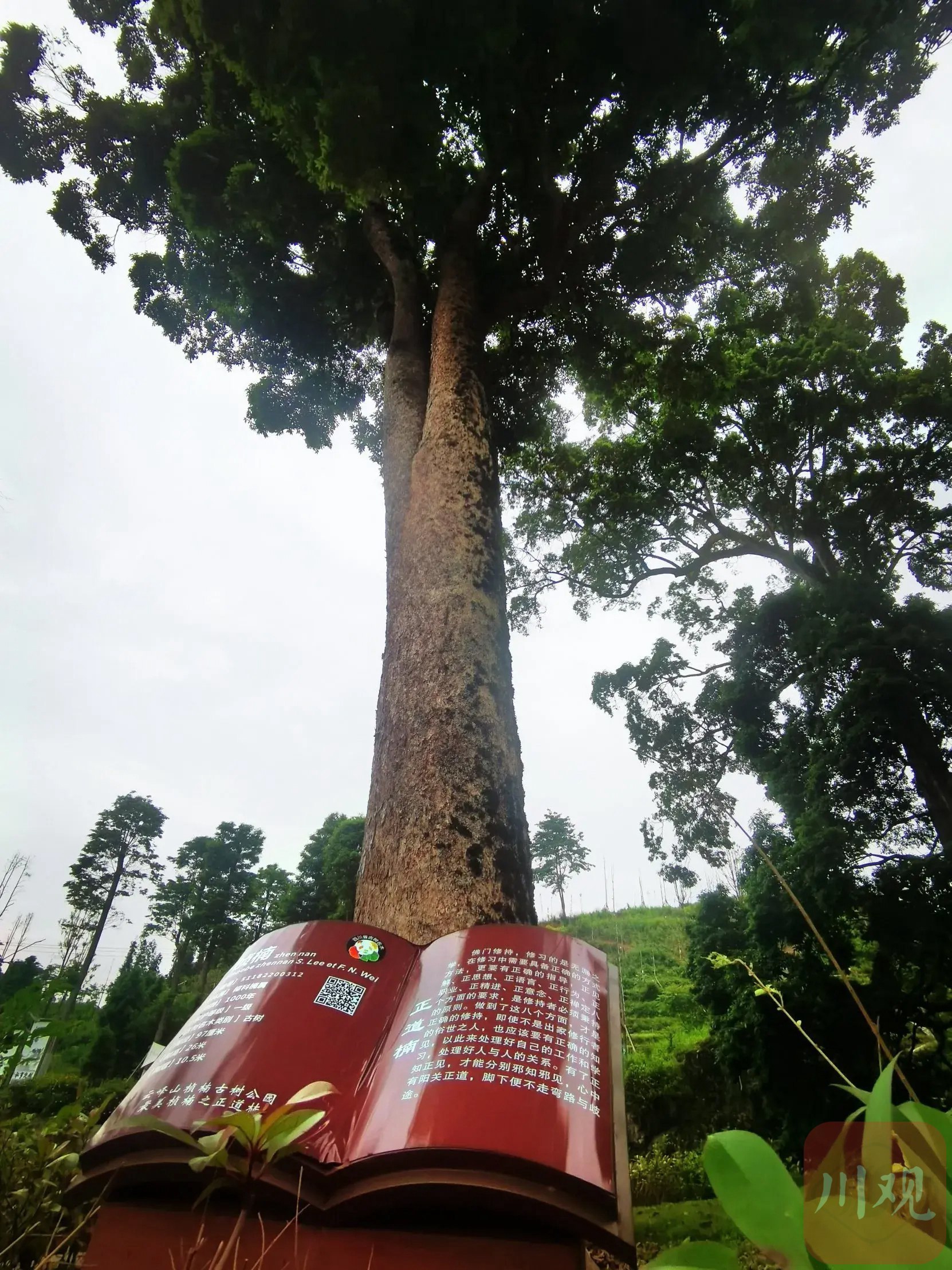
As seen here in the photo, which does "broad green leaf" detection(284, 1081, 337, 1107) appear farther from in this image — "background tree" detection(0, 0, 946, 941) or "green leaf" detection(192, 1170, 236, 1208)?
"background tree" detection(0, 0, 946, 941)

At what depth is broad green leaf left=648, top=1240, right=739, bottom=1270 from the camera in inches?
19.7

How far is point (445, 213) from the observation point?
6.43 metres

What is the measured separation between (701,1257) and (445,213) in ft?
24.0

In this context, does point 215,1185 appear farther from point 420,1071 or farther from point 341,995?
point 341,995

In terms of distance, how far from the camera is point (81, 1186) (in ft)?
4.30

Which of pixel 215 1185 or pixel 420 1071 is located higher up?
pixel 420 1071

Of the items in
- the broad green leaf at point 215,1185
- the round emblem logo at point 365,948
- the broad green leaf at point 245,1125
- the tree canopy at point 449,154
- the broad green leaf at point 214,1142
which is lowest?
the broad green leaf at point 215,1185

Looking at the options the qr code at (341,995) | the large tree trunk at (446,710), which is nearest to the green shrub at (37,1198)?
the qr code at (341,995)

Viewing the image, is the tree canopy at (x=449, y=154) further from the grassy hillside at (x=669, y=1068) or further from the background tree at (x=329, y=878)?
the background tree at (x=329, y=878)

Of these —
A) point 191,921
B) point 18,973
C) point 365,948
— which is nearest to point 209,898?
point 191,921

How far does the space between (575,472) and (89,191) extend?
7.46 m

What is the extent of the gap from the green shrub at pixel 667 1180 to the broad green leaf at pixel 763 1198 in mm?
11761

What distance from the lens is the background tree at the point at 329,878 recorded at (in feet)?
50.9

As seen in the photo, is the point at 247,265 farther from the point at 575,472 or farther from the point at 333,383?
the point at 575,472
